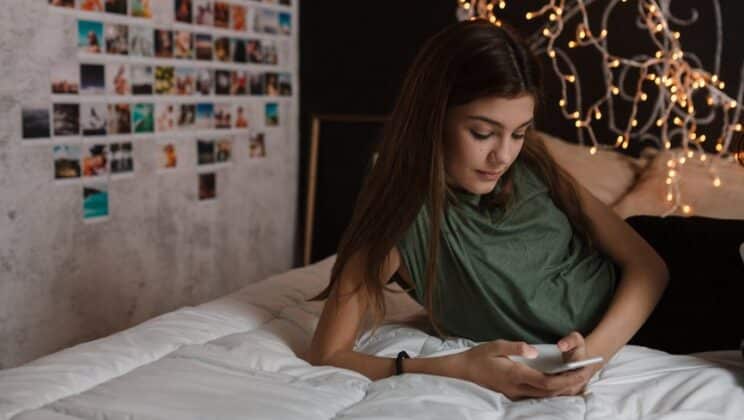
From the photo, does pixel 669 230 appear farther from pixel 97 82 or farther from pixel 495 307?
pixel 97 82

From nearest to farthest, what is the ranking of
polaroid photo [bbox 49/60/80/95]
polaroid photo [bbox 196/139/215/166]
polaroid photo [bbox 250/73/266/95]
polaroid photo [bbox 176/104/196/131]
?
polaroid photo [bbox 49/60/80/95]
polaroid photo [bbox 176/104/196/131]
polaroid photo [bbox 196/139/215/166]
polaroid photo [bbox 250/73/266/95]

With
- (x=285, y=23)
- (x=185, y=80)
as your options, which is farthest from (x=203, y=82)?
(x=285, y=23)

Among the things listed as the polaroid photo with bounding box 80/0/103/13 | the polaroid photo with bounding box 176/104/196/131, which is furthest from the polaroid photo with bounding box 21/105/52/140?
the polaroid photo with bounding box 176/104/196/131

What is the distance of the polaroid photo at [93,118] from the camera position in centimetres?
298

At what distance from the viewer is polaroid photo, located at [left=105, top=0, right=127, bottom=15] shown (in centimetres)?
304

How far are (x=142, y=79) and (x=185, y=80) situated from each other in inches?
9.1

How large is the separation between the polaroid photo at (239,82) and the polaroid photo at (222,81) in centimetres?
2

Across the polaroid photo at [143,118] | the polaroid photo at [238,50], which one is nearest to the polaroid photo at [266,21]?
the polaroid photo at [238,50]

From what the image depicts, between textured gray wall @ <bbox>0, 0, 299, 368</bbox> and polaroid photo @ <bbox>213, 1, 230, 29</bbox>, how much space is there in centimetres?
33

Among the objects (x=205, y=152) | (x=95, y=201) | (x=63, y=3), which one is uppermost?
(x=63, y=3)

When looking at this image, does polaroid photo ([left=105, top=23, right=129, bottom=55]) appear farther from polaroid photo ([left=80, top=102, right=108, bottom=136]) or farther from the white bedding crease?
the white bedding crease

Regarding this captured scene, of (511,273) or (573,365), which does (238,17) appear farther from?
(573,365)

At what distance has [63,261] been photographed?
2.94 m

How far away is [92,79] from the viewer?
9.86ft
